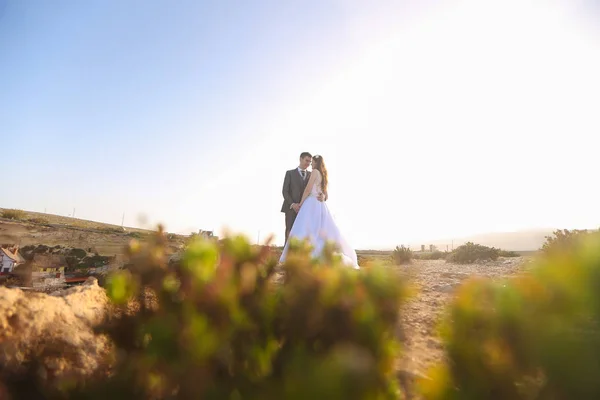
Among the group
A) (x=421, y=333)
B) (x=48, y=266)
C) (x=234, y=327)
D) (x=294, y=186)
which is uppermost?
(x=294, y=186)

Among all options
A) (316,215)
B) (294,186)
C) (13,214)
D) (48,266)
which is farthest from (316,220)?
(13,214)

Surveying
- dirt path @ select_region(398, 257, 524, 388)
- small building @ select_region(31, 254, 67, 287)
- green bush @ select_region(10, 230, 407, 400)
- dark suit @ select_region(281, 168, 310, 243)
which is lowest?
small building @ select_region(31, 254, 67, 287)

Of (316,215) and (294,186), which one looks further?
(294,186)

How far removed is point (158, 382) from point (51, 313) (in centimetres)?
138

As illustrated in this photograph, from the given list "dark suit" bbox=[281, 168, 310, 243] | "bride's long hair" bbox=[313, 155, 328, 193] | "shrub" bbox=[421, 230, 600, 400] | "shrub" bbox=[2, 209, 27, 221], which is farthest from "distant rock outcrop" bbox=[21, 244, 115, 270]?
"shrub" bbox=[421, 230, 600, 400]

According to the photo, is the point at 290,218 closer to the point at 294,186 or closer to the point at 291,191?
the point at 291,191

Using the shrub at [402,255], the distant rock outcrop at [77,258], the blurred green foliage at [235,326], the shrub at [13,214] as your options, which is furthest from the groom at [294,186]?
the shrub at [13,214]

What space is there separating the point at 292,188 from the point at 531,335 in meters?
9.47

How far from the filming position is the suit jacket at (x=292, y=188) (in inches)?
399

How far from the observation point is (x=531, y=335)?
750mm

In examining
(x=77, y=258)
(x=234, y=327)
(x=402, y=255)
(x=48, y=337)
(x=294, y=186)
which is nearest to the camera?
(x=234, y=327)

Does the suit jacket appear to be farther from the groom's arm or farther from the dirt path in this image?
the dirt path

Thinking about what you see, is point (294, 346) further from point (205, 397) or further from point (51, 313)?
point (51, 313)

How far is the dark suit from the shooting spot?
10.1 meters
